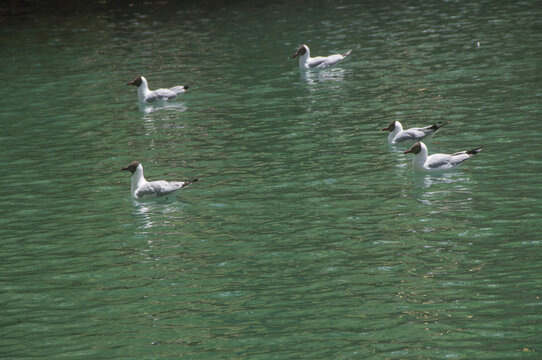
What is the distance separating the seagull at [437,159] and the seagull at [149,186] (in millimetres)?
5048

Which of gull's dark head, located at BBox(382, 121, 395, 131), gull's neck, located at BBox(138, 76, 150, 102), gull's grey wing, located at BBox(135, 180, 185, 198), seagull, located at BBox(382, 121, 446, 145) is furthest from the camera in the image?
gull's neck, located at BBox(138, 76, 150, 102)

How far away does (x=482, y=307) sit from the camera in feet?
38.4

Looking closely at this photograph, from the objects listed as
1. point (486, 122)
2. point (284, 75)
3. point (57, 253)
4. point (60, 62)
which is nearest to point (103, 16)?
point (60, 62)

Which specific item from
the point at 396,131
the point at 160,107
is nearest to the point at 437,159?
the point at 396,131

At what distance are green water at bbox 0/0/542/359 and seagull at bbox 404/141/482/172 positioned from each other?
318 mm

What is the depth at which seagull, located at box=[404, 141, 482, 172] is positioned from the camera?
61.2ft

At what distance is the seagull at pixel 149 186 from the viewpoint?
59.6 feet

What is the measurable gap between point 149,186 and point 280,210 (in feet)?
10.5

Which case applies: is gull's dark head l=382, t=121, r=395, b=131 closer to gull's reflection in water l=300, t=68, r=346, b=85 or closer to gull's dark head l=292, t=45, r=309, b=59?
gull's reflection in water l=300, t=68, r=346, b=85

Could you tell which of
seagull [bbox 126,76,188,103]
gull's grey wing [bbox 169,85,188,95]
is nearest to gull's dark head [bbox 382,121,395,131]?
seagull [bbox 126,76,188,103]

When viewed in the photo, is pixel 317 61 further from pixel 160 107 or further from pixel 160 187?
pixel 160 187

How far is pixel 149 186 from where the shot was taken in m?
18.3

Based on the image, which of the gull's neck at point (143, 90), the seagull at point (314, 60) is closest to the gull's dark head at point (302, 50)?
the seagull at point (314, 60)

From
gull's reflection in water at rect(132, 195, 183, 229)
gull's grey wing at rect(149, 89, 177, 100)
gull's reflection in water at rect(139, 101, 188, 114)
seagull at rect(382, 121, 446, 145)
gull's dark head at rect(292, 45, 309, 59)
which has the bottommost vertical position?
gull's reflection in water at rect(132, 195, 183, 229)
